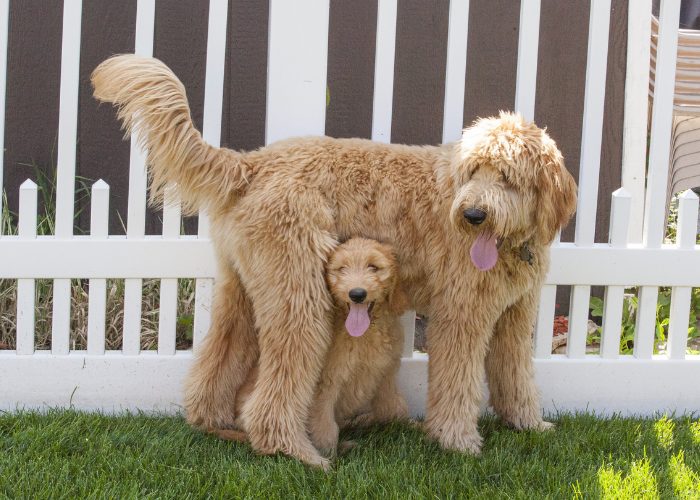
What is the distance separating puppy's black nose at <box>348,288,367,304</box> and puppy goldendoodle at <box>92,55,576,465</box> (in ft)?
0.50

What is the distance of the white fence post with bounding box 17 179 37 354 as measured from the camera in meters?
3.58

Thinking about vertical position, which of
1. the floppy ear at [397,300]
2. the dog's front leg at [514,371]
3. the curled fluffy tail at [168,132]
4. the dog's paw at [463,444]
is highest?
the curled fluffy tail at [168,132]

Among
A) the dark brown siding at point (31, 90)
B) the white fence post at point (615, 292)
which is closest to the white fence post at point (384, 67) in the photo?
the white fence post at point (615, 292)

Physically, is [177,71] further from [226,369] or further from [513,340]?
[513,340]

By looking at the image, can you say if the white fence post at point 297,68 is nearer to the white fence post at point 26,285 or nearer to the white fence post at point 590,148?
the white fence post at point 26,285

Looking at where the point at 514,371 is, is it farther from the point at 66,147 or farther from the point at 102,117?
the point at 102,117

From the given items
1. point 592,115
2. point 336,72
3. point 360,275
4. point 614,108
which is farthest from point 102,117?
point 614,108

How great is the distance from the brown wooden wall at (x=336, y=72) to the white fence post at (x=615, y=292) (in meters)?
1.55

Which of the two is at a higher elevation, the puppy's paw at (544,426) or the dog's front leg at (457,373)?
the dog's front leg at (457,373)

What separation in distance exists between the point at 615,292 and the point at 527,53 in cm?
118

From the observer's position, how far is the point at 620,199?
3.77m

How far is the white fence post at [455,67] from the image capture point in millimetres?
3637

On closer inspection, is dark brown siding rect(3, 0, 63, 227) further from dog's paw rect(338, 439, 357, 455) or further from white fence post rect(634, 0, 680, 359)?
white fence post rect(634, 0, 680, 359)

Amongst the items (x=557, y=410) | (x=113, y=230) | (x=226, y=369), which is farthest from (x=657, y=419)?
(x=113, y=230)
